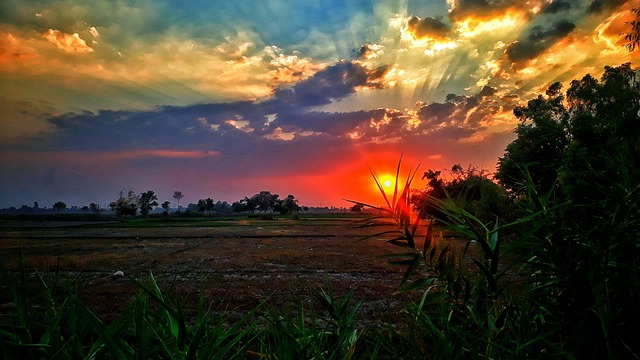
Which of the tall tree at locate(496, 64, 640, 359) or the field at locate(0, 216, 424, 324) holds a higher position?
the tall tree at locate(496, 64, 640, 359)

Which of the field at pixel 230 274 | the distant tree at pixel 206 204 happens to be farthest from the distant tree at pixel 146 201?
the field at pixel 230 274

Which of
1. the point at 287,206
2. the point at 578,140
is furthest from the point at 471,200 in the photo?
the point at 287,206

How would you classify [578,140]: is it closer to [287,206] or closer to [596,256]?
[596,256]

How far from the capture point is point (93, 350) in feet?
2.82

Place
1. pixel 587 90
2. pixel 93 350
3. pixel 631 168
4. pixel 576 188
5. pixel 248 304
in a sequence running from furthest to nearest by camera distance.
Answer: pixel 587 90, pixel 248 304, pixel 576 188, pixel 631 168, pixel 93 350

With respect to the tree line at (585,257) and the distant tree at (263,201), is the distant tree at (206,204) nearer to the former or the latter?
the distant tree at (263,201)

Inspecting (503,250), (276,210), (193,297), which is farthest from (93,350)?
(276,210)

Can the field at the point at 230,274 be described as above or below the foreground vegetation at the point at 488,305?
below

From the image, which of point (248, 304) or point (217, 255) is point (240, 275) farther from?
point (217, 255)

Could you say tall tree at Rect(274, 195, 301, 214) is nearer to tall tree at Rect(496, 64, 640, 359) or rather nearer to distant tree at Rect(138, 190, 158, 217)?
distant tree at Rect(138, 190, 158, 217)

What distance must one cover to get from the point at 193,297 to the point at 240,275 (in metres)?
3.78

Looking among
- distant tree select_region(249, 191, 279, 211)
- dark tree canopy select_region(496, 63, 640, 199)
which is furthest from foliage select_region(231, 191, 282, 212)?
dark tree canopy select_region(496, 63, 640, 199)

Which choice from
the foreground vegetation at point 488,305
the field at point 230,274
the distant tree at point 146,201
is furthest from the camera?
the distant tree at point 146,201

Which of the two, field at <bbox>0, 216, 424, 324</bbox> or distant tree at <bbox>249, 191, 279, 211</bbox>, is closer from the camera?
field at <bbox>0, 216, 424, 324</bbox>
